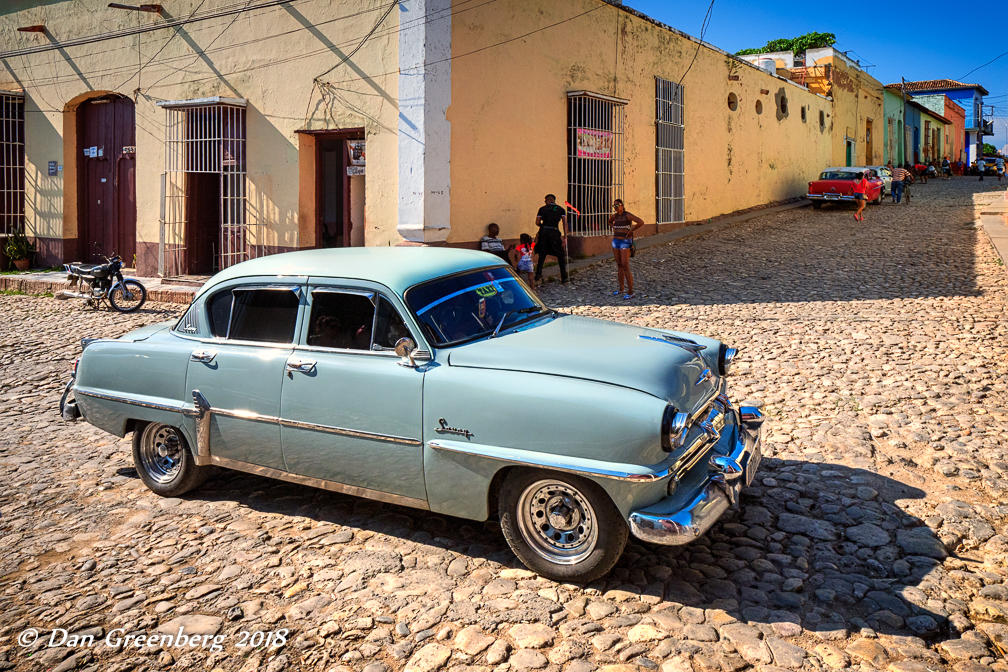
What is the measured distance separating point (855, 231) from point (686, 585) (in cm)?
1731

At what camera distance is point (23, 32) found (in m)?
16.2

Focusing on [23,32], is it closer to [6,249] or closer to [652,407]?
[6,249]

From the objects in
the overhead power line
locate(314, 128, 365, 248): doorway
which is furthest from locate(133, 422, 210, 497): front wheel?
the overhead power line

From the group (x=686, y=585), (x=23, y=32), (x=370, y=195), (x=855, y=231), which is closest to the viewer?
(x=686, y=585)

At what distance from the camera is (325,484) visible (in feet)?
13.9

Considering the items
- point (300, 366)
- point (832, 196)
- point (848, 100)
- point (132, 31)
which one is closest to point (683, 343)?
point (300, 366)

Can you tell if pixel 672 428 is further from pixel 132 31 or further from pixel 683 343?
pixel 132 31

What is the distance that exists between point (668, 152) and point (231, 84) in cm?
985

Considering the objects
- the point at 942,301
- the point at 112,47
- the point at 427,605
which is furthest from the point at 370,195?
the point at 427,605

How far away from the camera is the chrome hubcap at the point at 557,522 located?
3586 millimetres

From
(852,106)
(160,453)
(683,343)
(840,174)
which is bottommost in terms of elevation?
(160,453)

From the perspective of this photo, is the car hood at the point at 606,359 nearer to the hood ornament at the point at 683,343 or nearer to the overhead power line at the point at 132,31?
the hood ornament at the point at 683,343

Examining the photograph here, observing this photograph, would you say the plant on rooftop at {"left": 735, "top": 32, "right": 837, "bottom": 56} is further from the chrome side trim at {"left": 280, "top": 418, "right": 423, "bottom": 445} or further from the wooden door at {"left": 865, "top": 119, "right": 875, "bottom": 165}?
the chrome side trim at {"left": 280, "top": 418, "right": 423, "bottom": 445}

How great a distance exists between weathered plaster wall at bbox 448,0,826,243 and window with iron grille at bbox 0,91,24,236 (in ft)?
32.4
